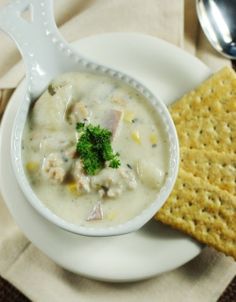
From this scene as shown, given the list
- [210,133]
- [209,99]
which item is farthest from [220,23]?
[210,133]

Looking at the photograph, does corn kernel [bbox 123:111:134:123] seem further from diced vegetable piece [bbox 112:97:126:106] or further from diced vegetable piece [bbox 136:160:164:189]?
diced vegetable piece [bbox 136:160:164:189]

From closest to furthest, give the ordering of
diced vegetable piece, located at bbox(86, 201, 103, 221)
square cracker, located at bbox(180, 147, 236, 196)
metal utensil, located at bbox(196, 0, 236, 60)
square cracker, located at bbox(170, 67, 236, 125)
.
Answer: diced vegetable piece, located at bbox(86, 201, 103, 221) → square cracker, located at bbox(180, 147, 236, 196) → square cracker, located at bbox(170, 67, 236, 125) → metal utensil, located at bbox(196, 0, 236, 60)

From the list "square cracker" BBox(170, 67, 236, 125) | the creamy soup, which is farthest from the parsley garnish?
"square cracker" BBox(170, 67, 236, 125)

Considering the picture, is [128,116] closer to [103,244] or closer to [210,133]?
[210,133]

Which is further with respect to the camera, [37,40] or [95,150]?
[37,40]

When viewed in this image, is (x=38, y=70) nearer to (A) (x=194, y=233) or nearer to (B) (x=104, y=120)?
(B) (x=104, y=120)

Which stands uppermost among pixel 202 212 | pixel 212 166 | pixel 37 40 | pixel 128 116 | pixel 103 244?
pixel 37 40

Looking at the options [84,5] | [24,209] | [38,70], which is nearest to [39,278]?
[24,209]
